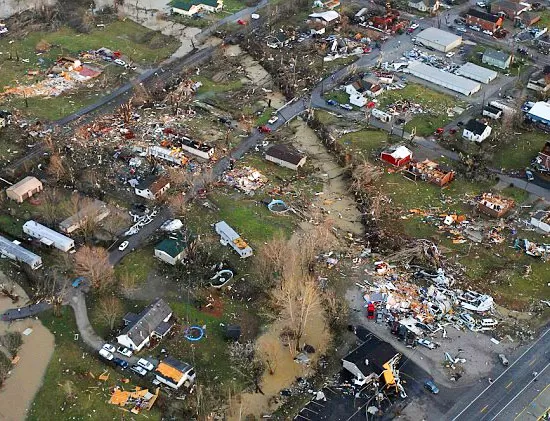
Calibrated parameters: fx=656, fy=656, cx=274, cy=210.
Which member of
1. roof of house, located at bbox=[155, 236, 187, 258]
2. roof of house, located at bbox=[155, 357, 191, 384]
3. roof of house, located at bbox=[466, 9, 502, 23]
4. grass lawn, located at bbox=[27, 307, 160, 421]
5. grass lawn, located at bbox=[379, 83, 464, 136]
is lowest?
grass lawn, located at bbox=[379, 83, 464, 136]

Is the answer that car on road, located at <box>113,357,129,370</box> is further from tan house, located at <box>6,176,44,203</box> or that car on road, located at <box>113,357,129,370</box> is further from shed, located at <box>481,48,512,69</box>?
shed, located at <box>481,48,512,69</box>

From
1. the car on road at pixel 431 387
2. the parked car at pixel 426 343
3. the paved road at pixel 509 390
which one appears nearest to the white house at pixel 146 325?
the parked car at pixel 426 343

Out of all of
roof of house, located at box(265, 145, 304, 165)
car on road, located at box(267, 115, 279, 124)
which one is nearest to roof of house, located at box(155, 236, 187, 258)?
roof of house, located at box(265, 145, 304, 165)

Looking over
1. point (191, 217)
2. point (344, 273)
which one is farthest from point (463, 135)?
point (191, 217)

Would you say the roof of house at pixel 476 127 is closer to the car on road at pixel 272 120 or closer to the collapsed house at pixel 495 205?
the collapsed house at pixel 495 205

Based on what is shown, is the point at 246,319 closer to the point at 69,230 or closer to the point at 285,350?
the point at 285,350

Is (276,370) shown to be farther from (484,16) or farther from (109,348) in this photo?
(484,16)
